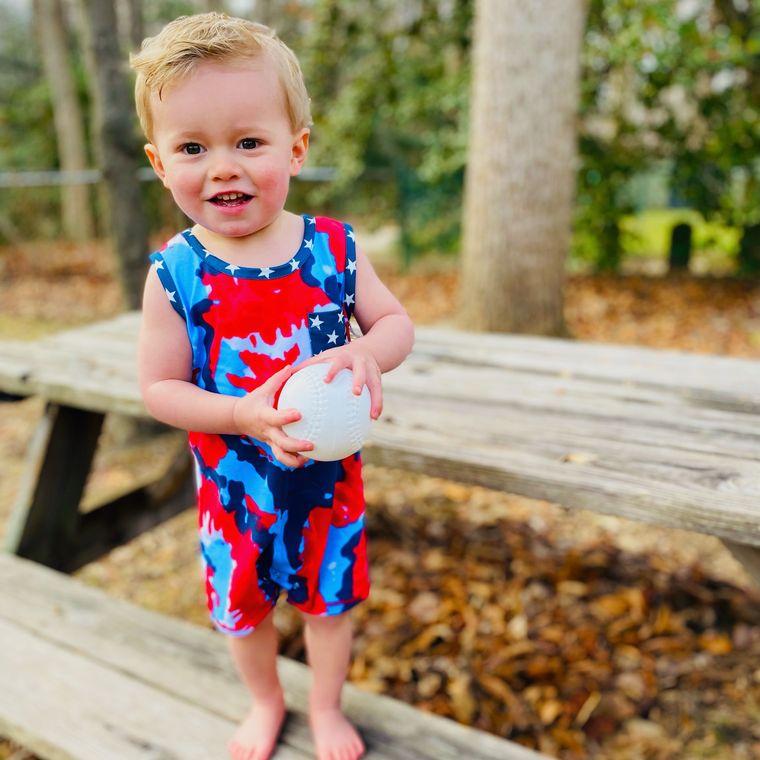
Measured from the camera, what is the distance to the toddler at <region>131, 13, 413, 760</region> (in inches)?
41.8

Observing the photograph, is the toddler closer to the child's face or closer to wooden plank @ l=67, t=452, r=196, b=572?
the child's face

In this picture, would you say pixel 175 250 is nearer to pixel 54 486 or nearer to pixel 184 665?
pixel 184 665

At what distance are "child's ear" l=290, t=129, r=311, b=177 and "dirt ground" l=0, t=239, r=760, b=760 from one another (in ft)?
5.48

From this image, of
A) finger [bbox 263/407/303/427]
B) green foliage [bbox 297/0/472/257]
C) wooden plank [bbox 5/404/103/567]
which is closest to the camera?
finger [bbox 263/407/303/427]

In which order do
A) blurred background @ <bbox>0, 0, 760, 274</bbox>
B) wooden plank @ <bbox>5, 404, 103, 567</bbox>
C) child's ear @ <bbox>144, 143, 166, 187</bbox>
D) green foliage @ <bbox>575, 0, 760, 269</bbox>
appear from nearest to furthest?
child's ear @ <bbox>144, 143, 166, 187</bbox> → wooden plank @ <bbox>5, 404, 103, 567</bbox> → green foliage @ <bbox>575, 0, 760, 269</bbox> → blurred background @ <bbox>0, 0, 760, 274</bbox>

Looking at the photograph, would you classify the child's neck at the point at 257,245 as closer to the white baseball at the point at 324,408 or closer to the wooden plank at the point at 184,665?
the white baseball at the point at 324,408

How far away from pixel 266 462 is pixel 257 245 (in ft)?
1.16

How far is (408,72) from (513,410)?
253 inches

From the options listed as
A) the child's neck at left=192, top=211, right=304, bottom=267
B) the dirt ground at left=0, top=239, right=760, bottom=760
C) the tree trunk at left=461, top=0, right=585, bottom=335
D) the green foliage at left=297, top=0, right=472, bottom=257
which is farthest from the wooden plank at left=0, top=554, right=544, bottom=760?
the green foliage at left=297, top=0, right=472, bottom=257

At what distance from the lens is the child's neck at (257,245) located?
1182 mm

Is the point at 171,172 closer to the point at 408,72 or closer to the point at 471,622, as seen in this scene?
the point at 471,622

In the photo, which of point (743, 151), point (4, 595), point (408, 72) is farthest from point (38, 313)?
point (743, 151)

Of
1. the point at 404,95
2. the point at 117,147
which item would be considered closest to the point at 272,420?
the point at 117,147

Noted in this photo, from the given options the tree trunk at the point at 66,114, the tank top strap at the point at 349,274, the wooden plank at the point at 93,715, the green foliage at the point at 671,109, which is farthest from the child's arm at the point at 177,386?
the tree trunk at the point at 66,114
